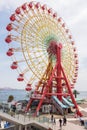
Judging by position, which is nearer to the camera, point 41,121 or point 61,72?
point 41,121

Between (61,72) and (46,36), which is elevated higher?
(46,36)

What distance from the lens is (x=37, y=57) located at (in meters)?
50.6

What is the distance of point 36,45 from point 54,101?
444 inches

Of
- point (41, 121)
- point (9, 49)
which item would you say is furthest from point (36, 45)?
point (41, 121)

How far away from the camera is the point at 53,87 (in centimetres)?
5581

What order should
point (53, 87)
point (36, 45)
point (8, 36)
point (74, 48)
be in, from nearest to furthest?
point (8, 36), point (36, 45), point (53, 87), point (74, 48)

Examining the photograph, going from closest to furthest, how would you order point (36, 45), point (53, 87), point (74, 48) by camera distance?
point (36, 45) → point (53, 87) → point (74, 48)

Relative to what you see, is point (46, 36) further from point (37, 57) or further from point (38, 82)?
point (38, 82)

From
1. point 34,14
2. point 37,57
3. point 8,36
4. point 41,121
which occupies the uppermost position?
point 34,14

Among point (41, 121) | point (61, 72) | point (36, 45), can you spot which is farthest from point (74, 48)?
point (41, 121)

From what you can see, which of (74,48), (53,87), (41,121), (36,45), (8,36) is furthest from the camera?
(74,48)

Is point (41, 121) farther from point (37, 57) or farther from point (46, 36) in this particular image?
point (46, 36)

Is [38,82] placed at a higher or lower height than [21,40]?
lower

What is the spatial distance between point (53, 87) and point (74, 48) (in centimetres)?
1137
